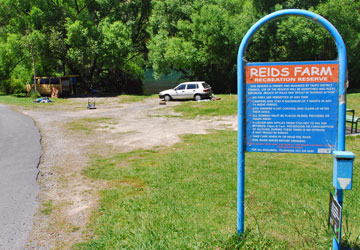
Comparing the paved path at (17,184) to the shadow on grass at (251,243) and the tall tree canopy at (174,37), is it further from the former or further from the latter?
the tall tree canopy at (174,37)

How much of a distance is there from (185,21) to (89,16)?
8845 millimetres

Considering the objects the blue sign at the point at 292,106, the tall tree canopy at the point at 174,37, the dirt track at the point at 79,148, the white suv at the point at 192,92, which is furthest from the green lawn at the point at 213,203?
the tall tree canopy at the point at 174,37

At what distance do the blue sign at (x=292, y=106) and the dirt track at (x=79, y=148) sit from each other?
2.70 metres

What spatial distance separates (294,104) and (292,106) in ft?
0.10

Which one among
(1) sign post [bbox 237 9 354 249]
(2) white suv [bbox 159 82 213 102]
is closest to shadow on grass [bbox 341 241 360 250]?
(1) sign post [bbox 237 9 354 249]

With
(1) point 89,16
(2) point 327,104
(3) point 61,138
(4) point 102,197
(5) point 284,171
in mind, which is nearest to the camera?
(2) point 327,104

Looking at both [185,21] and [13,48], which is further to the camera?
[185,21]

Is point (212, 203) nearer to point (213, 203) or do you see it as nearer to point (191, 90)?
point (213, 203)

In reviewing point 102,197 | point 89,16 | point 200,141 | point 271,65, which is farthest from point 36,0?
point 271,65

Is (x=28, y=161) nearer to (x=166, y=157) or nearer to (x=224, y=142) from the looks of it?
(x=166, y=157)

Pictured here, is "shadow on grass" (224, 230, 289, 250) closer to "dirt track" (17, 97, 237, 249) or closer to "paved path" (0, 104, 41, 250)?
"dirt track" (17, 97, 237, 249)

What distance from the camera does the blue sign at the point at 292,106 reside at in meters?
3.78

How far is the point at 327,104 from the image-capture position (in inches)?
149

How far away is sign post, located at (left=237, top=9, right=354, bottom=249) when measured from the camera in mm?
3730
